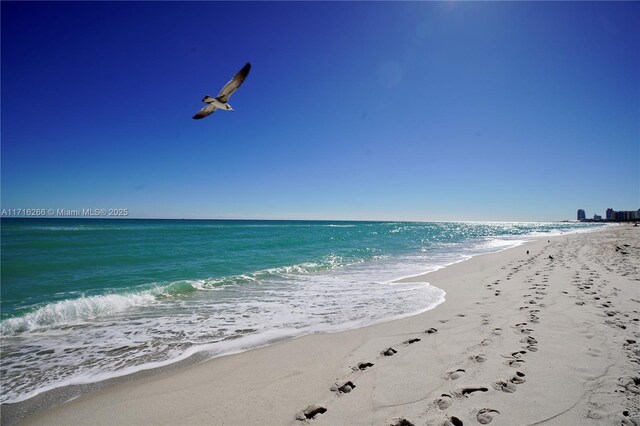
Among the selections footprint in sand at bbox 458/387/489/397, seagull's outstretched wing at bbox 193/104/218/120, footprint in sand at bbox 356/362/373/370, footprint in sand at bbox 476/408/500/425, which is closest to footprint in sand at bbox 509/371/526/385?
footprint in sand at bbox 458/387/489/397

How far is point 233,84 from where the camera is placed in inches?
248

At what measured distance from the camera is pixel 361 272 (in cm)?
1343

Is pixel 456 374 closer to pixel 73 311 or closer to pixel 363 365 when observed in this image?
pixel 363 365

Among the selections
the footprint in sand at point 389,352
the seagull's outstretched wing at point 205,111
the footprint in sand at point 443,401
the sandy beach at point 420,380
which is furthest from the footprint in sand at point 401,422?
the seagull's outstretched wing at point 205,111

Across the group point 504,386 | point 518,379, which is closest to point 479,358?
point 518,379

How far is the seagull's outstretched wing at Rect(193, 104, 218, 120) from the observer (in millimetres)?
6564

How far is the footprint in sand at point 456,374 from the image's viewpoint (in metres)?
3.60

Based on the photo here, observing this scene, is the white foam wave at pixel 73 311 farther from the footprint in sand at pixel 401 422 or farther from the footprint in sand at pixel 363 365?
the footprint in sand at pixel 401 422

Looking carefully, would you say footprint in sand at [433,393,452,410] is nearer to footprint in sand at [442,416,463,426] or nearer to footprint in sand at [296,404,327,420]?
footprint in sand at [442,416,463,426]

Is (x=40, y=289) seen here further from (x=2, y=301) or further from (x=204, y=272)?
(x=204, y=272)

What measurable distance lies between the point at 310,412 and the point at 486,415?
67.2 inches

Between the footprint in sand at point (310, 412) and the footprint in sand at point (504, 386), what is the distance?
193cm

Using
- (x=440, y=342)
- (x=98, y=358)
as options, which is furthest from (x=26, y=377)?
(x=440, y=342)

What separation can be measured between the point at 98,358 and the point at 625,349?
314 inches
